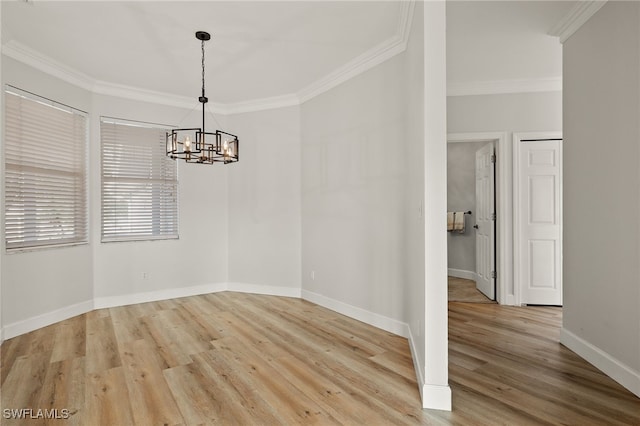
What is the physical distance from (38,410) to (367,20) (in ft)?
12.2

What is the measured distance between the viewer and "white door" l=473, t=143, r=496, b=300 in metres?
4.68

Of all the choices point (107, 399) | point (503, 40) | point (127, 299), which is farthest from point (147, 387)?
point (503, 40)

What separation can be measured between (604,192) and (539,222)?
1920mm

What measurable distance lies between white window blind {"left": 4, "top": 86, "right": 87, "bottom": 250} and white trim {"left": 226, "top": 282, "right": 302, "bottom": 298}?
207 centimetres

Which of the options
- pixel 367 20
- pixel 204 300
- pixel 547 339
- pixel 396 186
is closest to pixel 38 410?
pixel 204 300

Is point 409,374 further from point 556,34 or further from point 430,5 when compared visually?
point 556,34

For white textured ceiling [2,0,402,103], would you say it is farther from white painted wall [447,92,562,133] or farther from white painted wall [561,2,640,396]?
white painted wall [447,92,562,133]

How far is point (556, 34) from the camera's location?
321 centimetres

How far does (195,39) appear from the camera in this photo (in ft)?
11.1

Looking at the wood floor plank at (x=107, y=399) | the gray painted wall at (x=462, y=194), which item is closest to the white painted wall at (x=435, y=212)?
the wood floor plank at (x=107, y=399)

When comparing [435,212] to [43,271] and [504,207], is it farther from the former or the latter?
[43,271]

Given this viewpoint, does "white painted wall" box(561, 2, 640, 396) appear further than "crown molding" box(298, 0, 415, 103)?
No

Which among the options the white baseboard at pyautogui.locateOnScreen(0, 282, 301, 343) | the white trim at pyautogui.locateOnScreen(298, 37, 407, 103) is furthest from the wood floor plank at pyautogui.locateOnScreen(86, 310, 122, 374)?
the white trim at pyautogui.locateOnScreen(298, 37, 407, 103)

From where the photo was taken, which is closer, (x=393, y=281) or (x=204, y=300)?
(x=393, y=281)
